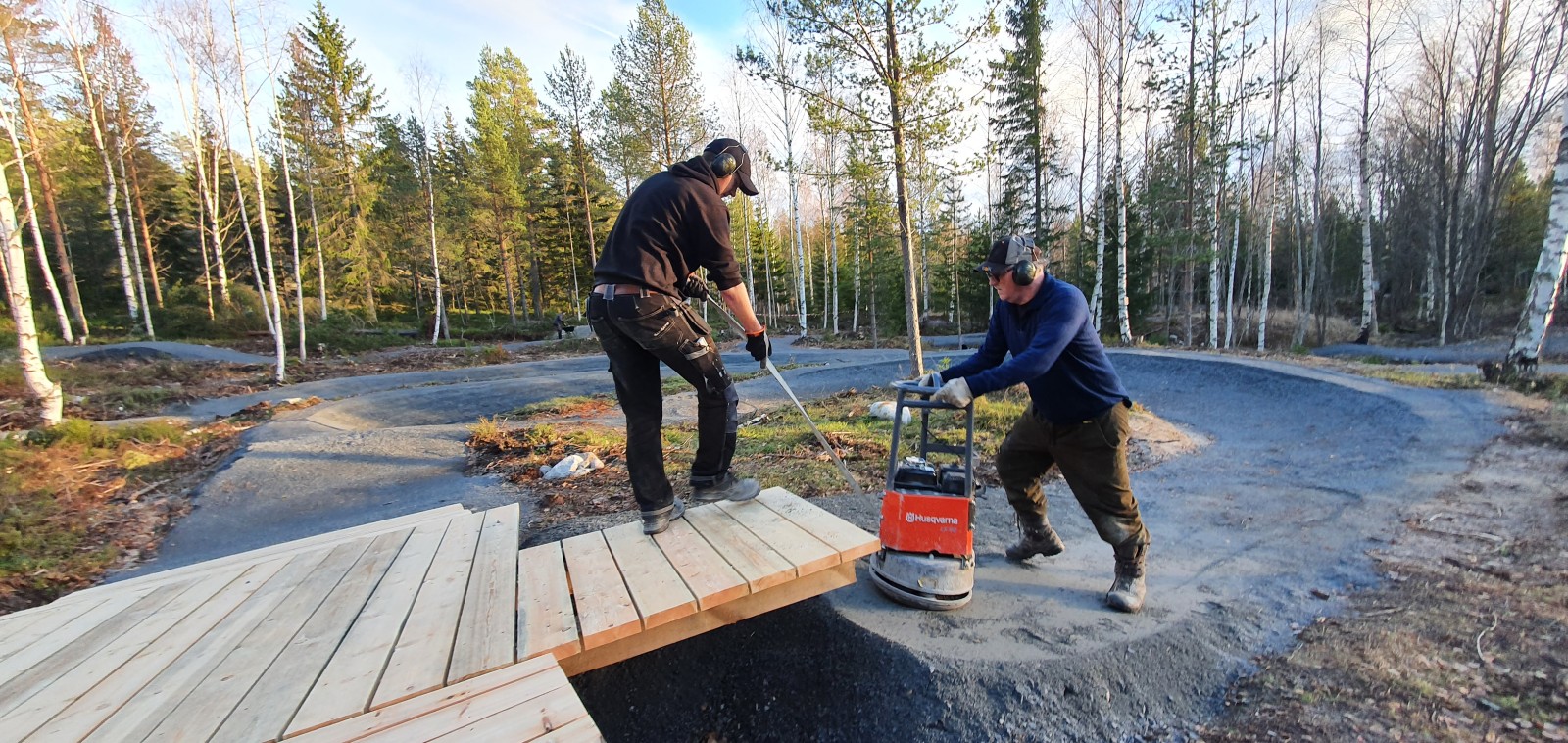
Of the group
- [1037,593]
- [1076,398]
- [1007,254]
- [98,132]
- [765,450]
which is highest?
[98,132]

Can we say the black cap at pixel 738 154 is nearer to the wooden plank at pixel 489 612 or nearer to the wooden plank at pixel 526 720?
the wooden plank at pixel 489 612

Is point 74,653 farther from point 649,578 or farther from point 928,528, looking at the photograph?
point 928,528

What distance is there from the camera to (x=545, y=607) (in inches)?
96.4

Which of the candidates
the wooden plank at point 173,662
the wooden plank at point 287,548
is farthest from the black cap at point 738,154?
the wooden plank at point 173,662

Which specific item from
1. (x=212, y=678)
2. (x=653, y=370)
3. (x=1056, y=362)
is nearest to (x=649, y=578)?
(x=653, y=370)

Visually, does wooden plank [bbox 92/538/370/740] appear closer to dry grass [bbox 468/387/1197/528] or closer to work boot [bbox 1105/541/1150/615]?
dry grass [bbox 468/387/1197/528]

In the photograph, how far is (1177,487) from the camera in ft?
18.3

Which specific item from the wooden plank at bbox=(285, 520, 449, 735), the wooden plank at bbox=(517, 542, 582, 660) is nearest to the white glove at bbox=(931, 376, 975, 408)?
the wooden plank at bbox=(517, 542, 582, 660)

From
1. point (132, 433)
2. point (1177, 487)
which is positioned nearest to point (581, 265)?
point (132, 433)

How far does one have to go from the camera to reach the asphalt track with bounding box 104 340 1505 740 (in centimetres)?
253

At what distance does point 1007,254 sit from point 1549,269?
35.9 feet

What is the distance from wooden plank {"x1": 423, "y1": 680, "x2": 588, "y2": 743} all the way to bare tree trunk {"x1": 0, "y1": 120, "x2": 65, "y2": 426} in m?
10.9

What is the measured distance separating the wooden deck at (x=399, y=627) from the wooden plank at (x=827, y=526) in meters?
0.01

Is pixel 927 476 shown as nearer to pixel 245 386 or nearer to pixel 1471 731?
pixel 1471 731
